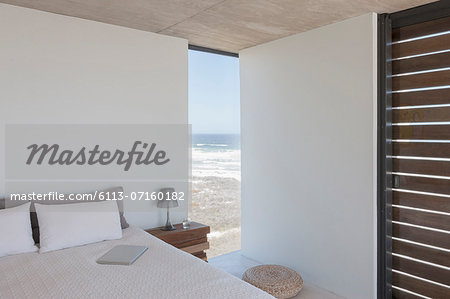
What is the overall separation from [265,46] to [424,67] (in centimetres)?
159

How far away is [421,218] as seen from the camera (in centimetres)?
285

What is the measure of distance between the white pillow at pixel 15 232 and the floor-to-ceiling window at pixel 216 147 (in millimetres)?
1750

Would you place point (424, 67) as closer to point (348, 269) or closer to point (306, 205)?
point (306, 205)

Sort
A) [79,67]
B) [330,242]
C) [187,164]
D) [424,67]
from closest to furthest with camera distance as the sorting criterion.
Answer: [424,67]
[79,67]
[330,242]
[187,164]

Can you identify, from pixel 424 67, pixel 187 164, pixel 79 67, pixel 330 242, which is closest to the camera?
pixel 424 67

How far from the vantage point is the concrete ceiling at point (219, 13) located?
2640 millimetres

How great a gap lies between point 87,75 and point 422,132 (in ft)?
9.34

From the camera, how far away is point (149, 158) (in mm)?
3422

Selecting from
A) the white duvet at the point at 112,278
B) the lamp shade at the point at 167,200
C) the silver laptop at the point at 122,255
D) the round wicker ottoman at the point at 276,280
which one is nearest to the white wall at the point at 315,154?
the round wicker ottoman at the point at 276,280

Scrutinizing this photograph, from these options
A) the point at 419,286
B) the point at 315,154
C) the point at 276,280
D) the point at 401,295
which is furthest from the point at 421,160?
the point at 276,280

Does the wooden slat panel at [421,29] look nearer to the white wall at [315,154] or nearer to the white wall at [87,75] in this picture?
the white wall at [315,154]

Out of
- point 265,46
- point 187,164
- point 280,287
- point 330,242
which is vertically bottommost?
point 280,287

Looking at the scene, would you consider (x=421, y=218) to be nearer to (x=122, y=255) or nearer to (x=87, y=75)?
(x=122, y=255)

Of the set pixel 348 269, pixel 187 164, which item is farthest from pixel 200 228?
pixel 348 269
